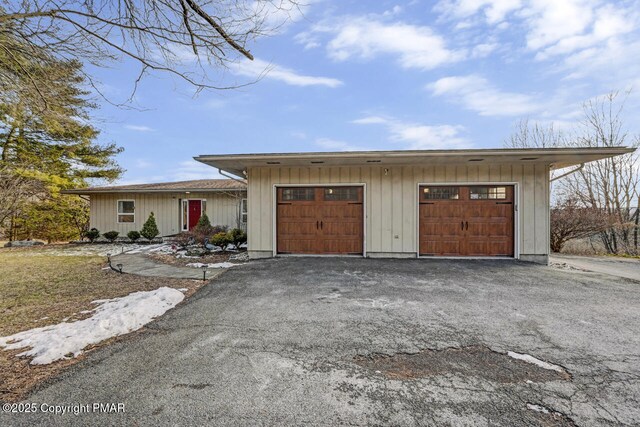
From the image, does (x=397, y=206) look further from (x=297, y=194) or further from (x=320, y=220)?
(x=297, y=194)

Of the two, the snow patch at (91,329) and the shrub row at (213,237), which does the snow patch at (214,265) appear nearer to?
the shrub row at (213,237)

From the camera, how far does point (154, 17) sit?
338 centimetres

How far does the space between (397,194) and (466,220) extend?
1903 millimetres

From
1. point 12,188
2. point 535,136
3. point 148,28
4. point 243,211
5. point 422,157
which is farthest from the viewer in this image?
point 535,136

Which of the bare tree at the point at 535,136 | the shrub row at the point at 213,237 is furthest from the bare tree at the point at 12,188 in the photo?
the bare tree at the point at 535,136

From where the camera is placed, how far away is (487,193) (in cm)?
729

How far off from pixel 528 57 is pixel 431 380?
1149 cm

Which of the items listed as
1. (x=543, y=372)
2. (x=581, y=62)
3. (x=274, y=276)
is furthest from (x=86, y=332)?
(x=581, y=62)

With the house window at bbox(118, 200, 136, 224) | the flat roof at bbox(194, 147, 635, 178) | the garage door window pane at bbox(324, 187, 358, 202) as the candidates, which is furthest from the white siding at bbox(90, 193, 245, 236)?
the garage door window pane at bbox(324, 187, 358, 202)

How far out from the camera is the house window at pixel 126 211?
42.8 feet

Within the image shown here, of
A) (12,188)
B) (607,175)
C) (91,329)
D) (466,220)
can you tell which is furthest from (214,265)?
(607,175)

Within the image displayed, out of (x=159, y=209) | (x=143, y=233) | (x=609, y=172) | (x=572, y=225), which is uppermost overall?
(x=609, y=172)

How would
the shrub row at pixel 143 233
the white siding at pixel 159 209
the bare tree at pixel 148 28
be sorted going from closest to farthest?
1. the bare tree at pixel 148 28
2. the shrub row at pixel 143 233
3. the white siding at pixel 159 209

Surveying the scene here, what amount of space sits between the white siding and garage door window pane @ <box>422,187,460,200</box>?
8.16 m
